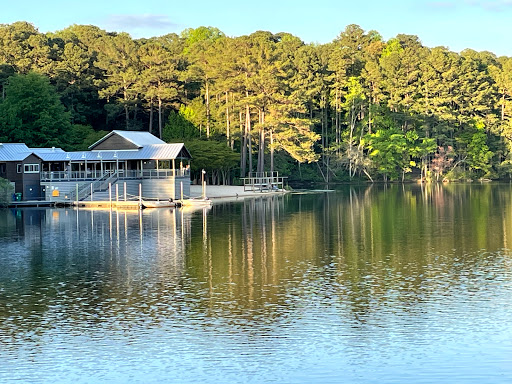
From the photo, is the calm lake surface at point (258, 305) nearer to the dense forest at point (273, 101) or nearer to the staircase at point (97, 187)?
the staircase at point (97, 187)

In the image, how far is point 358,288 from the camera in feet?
78.6

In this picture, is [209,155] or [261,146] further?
[261,146]

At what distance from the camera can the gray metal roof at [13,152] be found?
64.5m

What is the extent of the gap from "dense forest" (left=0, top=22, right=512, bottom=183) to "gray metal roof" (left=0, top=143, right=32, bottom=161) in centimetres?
852

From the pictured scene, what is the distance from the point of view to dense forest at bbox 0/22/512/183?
85.9 m

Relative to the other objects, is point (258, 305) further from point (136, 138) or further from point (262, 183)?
point (262, 183)

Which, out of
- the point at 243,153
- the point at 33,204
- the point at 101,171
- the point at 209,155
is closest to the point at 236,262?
the point at 33,204

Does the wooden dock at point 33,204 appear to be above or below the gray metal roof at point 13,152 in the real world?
below

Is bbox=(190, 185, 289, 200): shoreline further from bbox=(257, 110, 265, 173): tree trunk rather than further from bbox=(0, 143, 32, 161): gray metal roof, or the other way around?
bbox=(0, 143, 32, 161): gray metal roof

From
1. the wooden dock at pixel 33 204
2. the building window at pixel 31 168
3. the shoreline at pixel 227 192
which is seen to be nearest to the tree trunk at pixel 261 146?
the shoreline at pixel 227 192

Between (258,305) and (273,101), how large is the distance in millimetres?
68177

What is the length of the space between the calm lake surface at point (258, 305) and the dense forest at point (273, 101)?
4485 cm

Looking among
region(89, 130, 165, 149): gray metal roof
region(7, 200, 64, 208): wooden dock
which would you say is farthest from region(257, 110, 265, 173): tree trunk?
region(7, 200, 64, 208): wooden dock

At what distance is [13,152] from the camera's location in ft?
216
